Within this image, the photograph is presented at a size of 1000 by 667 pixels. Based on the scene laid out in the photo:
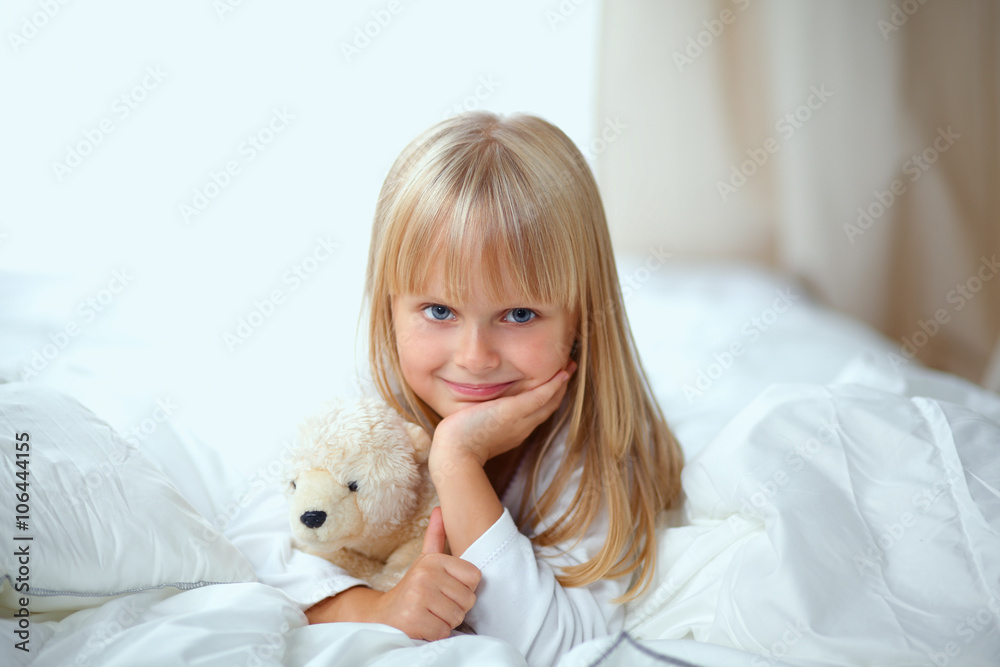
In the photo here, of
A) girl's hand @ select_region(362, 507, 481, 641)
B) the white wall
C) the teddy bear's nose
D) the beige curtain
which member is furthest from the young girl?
the beige curtain

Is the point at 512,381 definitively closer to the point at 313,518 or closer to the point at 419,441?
the point at 419,441

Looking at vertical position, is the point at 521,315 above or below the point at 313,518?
above

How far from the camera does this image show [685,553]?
89cm

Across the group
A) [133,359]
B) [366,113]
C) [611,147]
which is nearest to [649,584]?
[133,359]

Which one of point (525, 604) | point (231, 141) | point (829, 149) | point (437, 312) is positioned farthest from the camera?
point (829, 149)

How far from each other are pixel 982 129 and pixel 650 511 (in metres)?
1.63

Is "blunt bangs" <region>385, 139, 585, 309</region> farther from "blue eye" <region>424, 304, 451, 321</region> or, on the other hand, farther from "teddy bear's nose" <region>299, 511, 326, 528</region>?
"teddy bear's nose" <region>299, 511, 326, 528</region>

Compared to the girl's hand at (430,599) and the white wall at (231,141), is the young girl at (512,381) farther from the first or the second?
the white wall at (231,141)

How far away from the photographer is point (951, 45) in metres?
1.93

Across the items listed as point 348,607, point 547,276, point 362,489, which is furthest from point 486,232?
point 348,607

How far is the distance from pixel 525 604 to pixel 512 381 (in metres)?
0.27

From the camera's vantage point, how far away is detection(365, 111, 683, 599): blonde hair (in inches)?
33.8

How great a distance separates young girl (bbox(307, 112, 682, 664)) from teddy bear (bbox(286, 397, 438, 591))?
0.04m

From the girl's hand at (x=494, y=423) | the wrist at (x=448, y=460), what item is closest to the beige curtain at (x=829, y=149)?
the girl's hand at (x=494, y=423)
